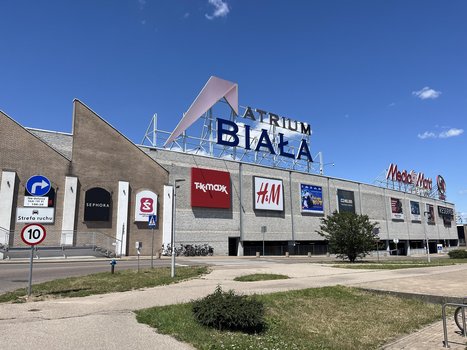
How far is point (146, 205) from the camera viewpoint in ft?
133

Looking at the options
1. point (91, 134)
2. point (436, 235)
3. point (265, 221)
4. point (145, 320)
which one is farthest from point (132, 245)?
point (436, 235)

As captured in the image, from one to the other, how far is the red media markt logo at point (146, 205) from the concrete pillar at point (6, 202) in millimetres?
11697

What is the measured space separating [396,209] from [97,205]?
59972 millimetres

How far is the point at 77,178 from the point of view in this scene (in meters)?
36.9

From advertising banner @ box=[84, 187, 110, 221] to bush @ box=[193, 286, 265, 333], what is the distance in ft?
102

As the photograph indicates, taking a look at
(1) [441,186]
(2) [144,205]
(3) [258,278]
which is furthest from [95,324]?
(1) [441,186]

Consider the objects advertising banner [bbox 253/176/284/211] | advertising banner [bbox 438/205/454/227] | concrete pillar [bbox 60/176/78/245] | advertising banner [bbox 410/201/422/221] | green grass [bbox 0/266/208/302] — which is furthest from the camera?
advertising banner [bbox 438/205/454/227]

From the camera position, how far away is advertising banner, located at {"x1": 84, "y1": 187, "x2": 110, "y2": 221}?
37.0m

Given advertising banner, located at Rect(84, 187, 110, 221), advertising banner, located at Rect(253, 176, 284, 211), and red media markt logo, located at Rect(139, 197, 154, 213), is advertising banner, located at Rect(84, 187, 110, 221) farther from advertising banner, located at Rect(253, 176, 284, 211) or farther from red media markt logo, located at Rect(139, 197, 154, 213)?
advertising banner, located at Rect(253, 176, 284, 211)

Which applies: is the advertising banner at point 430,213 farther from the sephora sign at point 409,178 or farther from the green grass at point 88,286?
the green grass at point 88,286

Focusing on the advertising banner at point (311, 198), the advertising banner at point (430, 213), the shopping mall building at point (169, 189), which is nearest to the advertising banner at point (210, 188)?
the shopping mall building at point (169, 189)

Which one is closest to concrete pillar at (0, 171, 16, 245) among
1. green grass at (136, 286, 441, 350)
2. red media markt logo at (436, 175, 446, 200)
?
green grass at (136, 286, 441, 350)

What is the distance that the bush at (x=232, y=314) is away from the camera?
8.17 m

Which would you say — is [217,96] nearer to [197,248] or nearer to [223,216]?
[223,216]
